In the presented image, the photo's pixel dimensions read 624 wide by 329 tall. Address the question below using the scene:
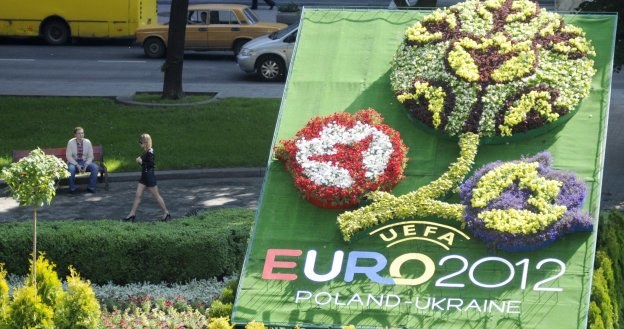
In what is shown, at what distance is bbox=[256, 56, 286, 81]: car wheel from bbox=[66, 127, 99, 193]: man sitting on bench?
11014mm

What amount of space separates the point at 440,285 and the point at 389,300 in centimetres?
58

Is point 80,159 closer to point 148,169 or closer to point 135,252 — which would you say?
point 148,169

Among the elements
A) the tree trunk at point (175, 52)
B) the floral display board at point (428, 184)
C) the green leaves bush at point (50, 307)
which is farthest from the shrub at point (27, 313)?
the tree trunk at point (175, 52)

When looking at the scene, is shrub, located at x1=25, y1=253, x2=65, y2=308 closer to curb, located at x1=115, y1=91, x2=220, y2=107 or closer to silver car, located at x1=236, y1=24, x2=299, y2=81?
curb, located at x1=115, y1=91, x2=220, y2=107

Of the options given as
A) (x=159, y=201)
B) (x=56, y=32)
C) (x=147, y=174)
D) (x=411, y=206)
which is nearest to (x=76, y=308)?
(x=411, y=206)

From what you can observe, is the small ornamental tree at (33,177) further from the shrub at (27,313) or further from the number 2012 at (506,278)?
the number 2012 at (506,278)

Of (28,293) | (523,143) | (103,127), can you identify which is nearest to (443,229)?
(523,143)

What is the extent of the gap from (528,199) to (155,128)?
1321cm

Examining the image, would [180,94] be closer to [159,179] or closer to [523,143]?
[159,179]

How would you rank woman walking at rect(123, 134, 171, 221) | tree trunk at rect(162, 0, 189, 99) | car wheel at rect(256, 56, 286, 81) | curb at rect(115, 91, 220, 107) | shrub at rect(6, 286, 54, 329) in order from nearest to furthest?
shrub at rect(6, 286, 54, 329)
woman walking at rect(123, 134, 171, 221)
curb at rect(115, 91, 220, 107)
tree trunk at rect(162, 0, 189, 99)
car wheel at rect(256, 56, 286, 81)

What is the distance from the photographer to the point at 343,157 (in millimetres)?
13766

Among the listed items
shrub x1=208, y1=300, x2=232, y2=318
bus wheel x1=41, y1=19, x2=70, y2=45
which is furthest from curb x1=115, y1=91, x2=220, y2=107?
shrub x1=208, y1=300, x2=232, y2=318

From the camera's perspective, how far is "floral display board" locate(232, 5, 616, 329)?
1240 centimetres

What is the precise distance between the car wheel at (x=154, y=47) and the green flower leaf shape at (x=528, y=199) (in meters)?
23.5
